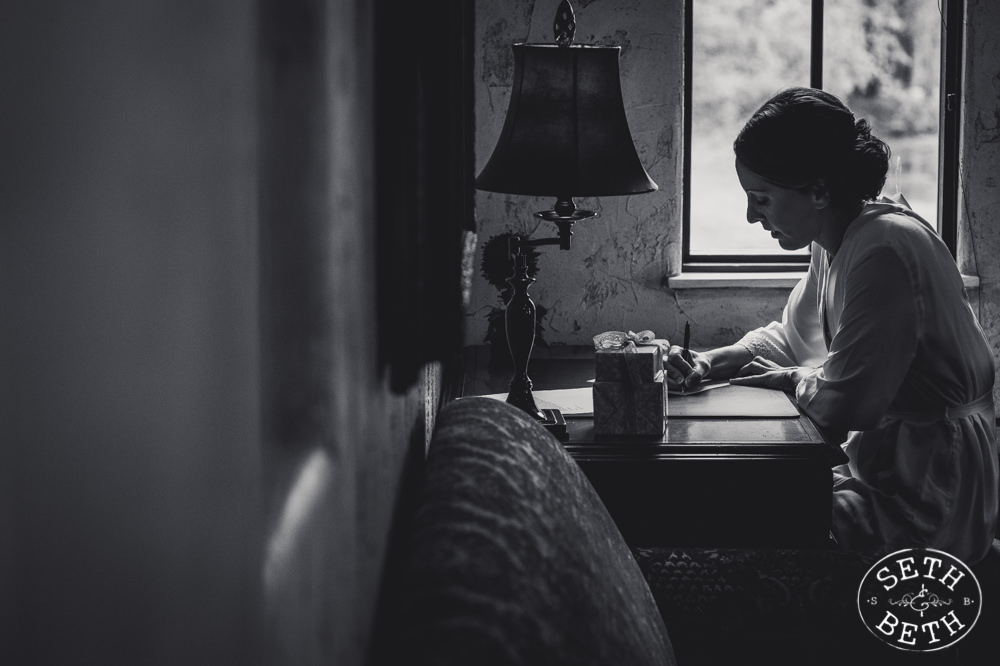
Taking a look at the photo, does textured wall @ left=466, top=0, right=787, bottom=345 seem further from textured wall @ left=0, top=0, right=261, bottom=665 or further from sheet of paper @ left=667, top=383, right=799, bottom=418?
textured wall @ left=0, top=0, right=261, bottom=665

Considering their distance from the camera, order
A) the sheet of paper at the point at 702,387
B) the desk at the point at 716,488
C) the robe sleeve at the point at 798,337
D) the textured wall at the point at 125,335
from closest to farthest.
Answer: the textured wall at the point at 125,335 → the desk at the point at 716,488 → the sheet of paper at the point at 702,387 → the robe sleeve at the point at 798,337

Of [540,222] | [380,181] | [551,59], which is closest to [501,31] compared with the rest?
[540,222]

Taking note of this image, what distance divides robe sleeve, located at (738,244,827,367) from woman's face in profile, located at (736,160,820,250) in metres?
0.30

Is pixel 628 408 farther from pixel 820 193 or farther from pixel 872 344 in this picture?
pixel 820 193

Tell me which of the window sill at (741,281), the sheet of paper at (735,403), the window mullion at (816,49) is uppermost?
the window mullion at (816,49)

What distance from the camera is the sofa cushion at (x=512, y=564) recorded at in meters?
0.62

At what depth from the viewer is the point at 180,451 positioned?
311 mm

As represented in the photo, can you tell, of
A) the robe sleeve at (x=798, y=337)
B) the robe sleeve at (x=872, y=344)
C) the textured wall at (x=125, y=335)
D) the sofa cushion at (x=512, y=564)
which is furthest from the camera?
the robe sleeve at (x=798, y=337)

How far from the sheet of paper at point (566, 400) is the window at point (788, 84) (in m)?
1.20

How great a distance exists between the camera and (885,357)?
1988 millimetres

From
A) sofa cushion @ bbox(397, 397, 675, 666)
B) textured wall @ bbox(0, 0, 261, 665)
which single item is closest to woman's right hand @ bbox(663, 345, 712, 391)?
sofa cushion @ bbox(397, 397, 675, 666)

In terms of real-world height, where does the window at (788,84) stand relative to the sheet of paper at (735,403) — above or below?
above

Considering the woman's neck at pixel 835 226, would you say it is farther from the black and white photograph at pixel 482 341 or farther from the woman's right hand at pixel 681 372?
the woman's right hand at pixel 681 372

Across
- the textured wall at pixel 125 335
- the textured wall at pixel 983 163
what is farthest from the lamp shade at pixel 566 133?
the textured wall at pixel 983 163
